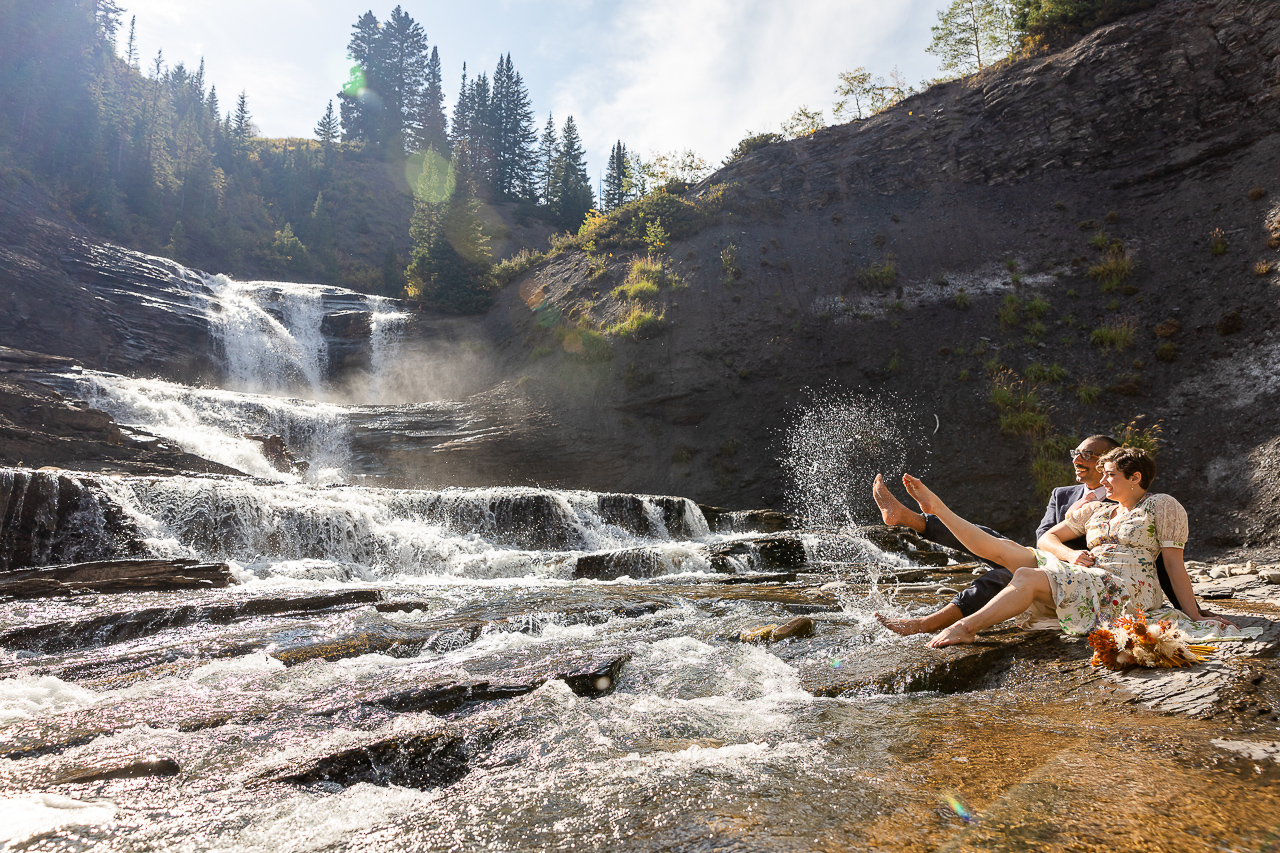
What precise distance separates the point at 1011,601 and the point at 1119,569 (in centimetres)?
64

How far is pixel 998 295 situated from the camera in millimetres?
20375

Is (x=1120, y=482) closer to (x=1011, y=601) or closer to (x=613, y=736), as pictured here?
(x=1011, y=601)

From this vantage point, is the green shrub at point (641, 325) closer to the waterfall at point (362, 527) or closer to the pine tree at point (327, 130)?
the waterfall at point (362, 527)

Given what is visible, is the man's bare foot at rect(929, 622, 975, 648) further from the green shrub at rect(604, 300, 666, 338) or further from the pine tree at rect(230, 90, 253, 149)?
A: the pine tree at rect(230, 90, 253, 149)

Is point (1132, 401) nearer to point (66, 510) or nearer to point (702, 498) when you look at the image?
point (702, 498)

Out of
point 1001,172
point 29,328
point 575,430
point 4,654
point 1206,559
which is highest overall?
point 1001,172

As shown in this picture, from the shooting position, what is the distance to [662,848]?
198 cm

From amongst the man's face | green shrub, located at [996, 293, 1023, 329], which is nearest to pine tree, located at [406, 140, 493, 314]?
green shrub, located at [996, 293, 1023, 329]

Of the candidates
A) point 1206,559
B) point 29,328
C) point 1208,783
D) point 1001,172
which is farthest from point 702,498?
point 29,328

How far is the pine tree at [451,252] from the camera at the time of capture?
3130cm

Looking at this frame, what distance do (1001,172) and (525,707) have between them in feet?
92.6

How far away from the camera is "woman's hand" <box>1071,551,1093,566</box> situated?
159 inches

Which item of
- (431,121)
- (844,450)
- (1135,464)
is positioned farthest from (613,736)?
(431,121)

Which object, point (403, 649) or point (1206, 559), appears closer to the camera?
point (403, 649)
